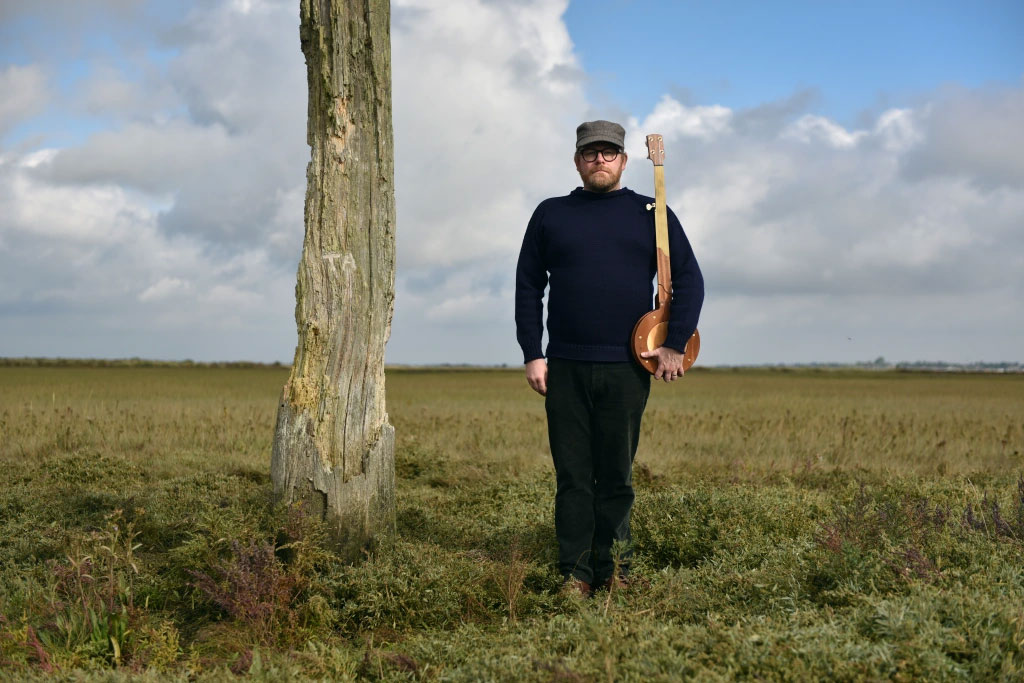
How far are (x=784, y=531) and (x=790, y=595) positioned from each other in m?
1.71

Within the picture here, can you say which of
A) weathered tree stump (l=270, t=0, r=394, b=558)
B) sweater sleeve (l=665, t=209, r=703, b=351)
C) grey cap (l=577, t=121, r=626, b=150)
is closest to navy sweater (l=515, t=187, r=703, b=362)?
sweater sleeve (l=665, t=209, r=703, b=351)

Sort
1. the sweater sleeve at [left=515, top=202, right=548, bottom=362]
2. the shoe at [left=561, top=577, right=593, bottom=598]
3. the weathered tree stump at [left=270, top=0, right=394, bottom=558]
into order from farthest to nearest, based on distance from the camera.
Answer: the weathered tree stump at [left=270, top=0, right=394, bottom=558] < the sweater sleeve at [left=515, top=202, right=548, bottom=362] < the shoe at [left=561, top=577, right=593, bottom=598]

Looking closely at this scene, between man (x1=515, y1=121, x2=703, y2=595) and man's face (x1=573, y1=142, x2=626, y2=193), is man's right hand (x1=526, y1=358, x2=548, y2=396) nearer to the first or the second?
man (x1=515, y1=121, x2=703, y2=595)

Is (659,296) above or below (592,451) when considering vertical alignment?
above

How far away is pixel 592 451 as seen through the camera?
5.11 meters

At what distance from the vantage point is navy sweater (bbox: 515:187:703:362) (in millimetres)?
4910

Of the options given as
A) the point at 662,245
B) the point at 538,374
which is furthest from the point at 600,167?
the point at 538,374

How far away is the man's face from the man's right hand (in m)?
1.14

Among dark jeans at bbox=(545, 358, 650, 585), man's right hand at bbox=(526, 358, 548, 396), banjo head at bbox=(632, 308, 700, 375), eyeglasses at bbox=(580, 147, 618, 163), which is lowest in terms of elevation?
dark jeans at bbox=(545, 358, 650, 585)

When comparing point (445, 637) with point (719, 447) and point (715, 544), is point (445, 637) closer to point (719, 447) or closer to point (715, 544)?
point (715, 544)

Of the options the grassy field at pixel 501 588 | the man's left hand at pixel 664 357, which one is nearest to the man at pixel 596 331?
the man's left hand at pixel 664 357

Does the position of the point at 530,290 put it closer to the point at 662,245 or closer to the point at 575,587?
the point at 662,245

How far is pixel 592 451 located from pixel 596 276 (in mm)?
1113

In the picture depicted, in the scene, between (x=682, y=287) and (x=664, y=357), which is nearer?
(x=664, y=357)
